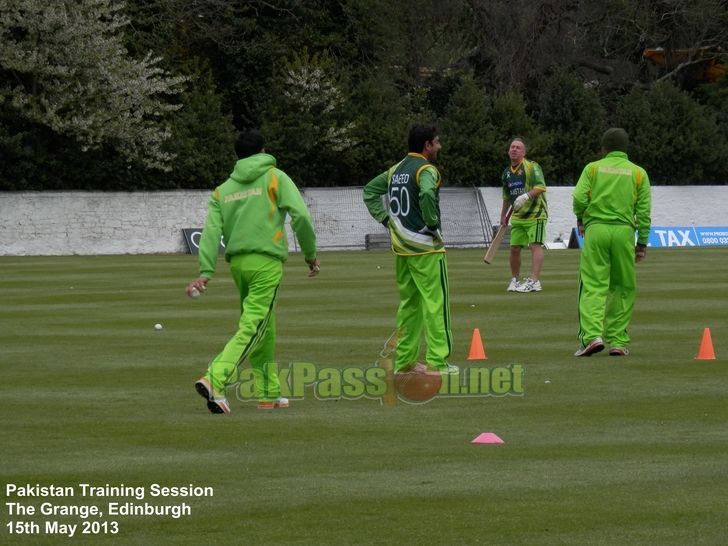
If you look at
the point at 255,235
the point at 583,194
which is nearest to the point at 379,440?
the point at 255,235

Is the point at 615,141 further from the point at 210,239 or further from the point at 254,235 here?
the point at 210,239

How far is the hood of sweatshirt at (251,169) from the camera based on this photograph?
1138cm

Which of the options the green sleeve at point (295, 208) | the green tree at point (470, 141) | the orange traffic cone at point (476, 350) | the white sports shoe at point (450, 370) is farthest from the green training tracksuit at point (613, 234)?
the green tree at point (470, 141)

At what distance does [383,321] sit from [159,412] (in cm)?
804

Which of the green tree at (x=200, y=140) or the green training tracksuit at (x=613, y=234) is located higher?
the green training tracksuit at (x=613, y=234)

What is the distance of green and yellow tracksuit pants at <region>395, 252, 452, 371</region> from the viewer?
1260 centimetres

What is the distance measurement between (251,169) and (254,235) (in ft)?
1.59

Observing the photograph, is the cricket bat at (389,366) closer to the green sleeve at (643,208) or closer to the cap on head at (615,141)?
the green sleeve at (643,208)

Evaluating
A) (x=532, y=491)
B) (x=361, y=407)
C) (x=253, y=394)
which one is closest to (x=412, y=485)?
(x=532, y=491)

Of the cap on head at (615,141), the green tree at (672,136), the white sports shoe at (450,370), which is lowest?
the green tree at (672,136)

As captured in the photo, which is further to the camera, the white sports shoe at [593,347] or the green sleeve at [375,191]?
the white sports shoe at [593,347]

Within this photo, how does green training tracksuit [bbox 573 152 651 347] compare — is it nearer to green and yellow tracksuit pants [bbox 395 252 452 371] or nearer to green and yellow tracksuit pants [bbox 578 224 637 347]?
green and yellow tracksuit pants [bbox 578 224 637 347]

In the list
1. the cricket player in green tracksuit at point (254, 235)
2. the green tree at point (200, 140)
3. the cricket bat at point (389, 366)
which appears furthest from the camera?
the green tree at point (200, 140)

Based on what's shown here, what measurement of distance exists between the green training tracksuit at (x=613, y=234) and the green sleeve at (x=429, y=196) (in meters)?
2.69
